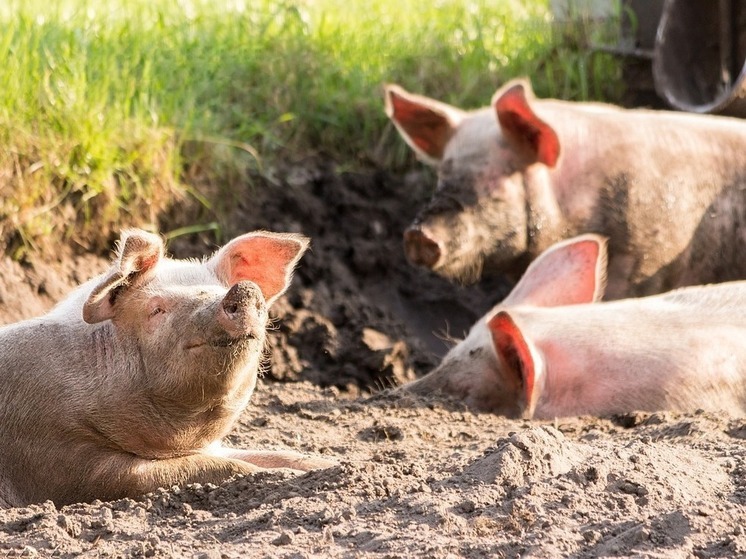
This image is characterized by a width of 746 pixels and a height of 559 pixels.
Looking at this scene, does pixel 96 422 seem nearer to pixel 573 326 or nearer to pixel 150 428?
pixel 150 428

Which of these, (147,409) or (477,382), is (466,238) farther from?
(147,409)

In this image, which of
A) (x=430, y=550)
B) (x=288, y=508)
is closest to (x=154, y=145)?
(x=288, y=508)

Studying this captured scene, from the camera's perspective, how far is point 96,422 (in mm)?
3945

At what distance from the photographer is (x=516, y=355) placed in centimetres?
508

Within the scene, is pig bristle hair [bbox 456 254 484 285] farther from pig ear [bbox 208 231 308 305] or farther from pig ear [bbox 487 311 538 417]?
pig ear [bbox 208 231 308 305]

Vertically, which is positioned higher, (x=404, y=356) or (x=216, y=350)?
(x=216, y=350)

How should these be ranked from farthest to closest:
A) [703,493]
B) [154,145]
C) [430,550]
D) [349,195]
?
[349,195] → [154,145] → [703,493] → [430,550]

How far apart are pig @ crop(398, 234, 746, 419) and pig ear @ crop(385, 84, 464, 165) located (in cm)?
161

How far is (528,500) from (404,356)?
10.7ft

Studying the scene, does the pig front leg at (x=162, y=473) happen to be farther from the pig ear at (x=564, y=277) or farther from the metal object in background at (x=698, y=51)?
the metal object in background at (x=698, y=51)

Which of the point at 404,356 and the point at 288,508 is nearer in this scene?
the point at 288,508

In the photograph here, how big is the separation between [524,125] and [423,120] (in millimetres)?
587

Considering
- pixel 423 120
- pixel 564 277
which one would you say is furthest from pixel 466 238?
pixel 564 277

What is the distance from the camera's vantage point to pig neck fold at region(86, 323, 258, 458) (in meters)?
3.90
